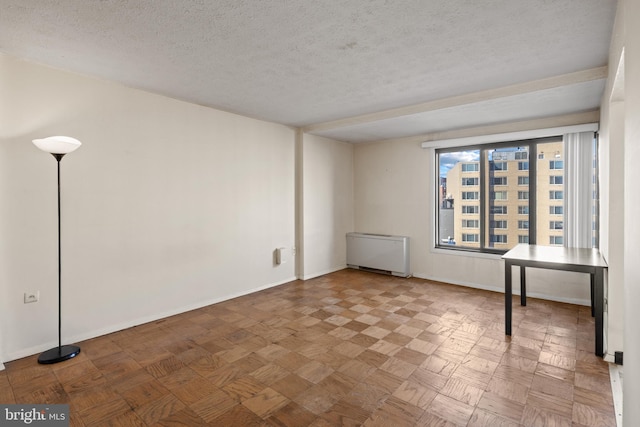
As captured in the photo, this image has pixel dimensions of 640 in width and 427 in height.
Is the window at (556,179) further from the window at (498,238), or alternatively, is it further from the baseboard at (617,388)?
the baseboard at (617,388)

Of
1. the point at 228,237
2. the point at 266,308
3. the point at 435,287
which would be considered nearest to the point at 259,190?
the point at 228,237

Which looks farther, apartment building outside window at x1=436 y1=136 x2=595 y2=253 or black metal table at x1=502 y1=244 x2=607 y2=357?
apartment building outside window at x1=436 y1=136 x2=595 y2=253

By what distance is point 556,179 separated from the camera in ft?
14.5

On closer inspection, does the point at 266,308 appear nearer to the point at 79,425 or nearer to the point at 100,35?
the point at 79,425

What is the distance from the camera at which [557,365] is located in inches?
105

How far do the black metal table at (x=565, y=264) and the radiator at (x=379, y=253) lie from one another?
2.09 m

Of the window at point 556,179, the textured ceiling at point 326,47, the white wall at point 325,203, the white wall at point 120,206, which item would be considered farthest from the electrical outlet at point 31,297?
the window at point 556,179

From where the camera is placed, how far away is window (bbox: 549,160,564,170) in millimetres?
4394

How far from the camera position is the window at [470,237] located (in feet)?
17.1

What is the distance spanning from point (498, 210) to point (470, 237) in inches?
24.2

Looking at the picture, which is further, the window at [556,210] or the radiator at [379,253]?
the radiator at [379,253]

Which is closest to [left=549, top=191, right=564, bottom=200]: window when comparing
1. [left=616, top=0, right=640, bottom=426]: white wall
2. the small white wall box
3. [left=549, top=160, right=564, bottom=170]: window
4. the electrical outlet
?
[left=549, top=160, right=564, bottom=170]: window

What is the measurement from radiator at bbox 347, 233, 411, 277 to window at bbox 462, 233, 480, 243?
3.05 feet

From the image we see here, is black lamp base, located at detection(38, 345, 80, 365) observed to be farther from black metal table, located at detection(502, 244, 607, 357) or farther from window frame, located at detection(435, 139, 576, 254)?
window frame, located at detection(435, 139, 576, 254)
